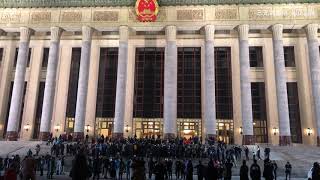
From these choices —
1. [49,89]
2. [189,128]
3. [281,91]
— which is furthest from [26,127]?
[281,91]

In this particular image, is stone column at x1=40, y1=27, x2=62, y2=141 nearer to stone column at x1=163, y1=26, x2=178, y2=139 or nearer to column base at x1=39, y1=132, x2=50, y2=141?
column base at x1=39, y1=132, x2=50, y2=141

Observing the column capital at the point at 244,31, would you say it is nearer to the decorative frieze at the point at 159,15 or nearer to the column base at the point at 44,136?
the decorative frieze at the point at 159,15

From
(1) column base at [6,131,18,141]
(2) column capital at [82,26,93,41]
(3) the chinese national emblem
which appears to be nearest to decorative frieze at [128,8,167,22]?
(3) the chinese national emblem

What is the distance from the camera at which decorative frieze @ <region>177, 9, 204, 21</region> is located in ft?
136

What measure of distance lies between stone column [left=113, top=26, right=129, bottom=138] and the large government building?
0.13 metres

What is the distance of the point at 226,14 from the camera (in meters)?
41.2

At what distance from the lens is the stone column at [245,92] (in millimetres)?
38062

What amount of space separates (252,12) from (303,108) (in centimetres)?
1460

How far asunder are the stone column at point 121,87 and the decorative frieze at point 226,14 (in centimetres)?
1185

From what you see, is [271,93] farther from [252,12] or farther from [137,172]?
[137,172]

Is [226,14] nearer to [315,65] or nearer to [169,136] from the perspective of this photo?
A: [315,65]

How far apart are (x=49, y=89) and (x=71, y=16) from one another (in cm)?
1010

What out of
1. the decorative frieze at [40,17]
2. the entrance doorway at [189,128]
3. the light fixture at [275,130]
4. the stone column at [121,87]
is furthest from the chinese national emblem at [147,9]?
the light fixture at [275,130]

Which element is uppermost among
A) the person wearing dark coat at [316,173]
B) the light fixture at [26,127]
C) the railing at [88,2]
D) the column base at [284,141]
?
the railing at [88,2]
